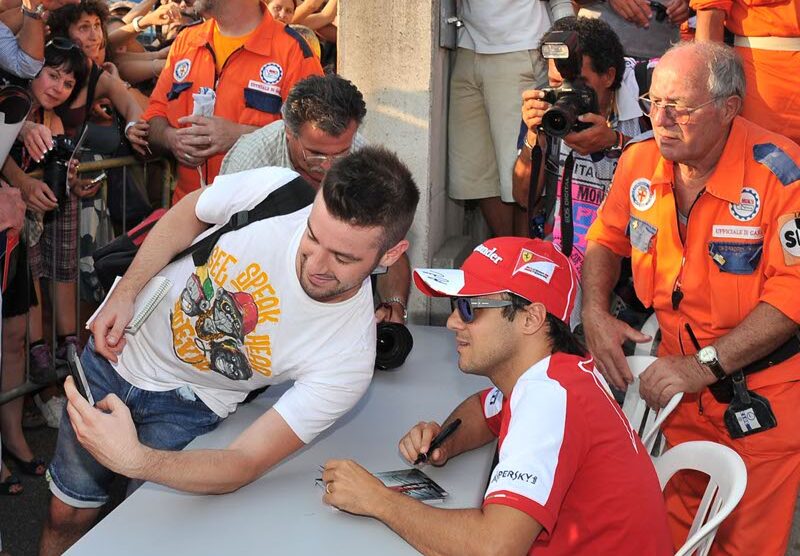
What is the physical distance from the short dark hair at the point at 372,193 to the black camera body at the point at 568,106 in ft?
3.77

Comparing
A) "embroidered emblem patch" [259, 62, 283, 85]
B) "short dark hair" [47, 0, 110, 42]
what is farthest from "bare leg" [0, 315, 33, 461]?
"short dark hair" [47, 0, 110, 42]

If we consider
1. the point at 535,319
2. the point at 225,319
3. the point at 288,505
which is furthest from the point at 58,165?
the point at 535,319

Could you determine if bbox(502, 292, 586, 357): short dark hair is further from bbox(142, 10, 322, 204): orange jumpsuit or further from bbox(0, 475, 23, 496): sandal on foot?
bbox(0, 475, 23, 496): sandal on foot

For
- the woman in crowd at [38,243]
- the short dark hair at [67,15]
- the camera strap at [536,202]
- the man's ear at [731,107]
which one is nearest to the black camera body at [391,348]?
the camera strap at [536,202]

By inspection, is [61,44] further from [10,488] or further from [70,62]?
[10,488]

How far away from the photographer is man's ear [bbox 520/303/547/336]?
2375 millimetres

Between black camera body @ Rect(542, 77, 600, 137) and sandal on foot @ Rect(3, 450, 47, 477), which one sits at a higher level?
black camera body @ Rect(542, 77, 600, 137)

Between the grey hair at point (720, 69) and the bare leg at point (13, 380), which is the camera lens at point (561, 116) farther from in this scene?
the bare leg at point (13, 380)

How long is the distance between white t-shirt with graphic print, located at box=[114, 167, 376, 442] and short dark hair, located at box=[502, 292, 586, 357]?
0.40m

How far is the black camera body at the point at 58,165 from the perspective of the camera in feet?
13.9

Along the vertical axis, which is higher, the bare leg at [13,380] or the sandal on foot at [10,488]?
the bare leg at [13,380]

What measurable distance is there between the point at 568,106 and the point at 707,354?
1.09 meters

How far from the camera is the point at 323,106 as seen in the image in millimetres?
3252

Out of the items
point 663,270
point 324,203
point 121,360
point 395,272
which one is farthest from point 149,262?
point 663,270
